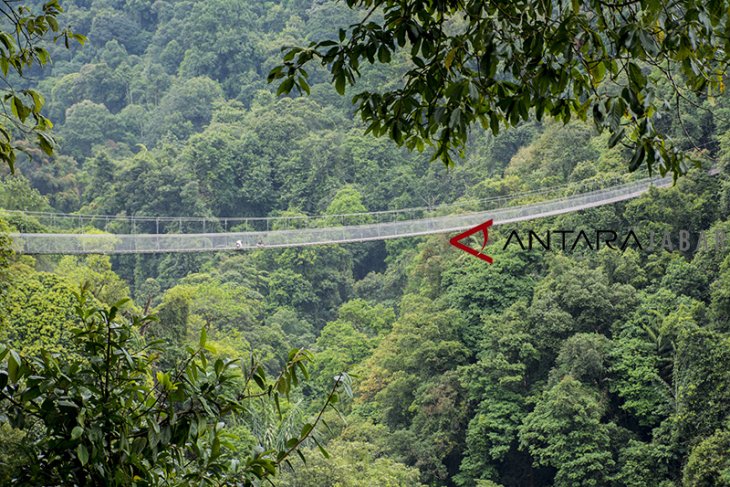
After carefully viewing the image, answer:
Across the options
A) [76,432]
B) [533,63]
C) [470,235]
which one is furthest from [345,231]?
[76,432]

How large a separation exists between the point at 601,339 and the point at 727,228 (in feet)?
6.74

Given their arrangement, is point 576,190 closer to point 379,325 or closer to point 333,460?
point 379,325

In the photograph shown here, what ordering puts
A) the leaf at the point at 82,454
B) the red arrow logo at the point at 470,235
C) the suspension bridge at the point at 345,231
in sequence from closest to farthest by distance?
1. the leaf at the point at 82,454
2. the suspension bridge at the point at 345,231
3. the red arrow logo at the point at 470,235

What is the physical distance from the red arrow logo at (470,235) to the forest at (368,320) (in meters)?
0.20

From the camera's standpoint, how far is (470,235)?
672 inches

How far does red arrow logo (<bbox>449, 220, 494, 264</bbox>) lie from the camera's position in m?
16.2

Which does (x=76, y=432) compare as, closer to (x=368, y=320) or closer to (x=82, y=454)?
(x=82, y=454)

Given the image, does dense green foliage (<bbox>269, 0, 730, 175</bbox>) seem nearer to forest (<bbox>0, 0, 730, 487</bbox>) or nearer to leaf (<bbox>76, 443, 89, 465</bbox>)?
forest (<bbox>0, 0, 730, 487</bbox>)

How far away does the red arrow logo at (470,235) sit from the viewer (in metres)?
16.2

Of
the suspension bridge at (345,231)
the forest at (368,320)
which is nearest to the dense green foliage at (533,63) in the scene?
the forest at (368,320)

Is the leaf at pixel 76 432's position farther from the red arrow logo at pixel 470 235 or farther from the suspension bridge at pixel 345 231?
the red arrow logo at pixel 470 235

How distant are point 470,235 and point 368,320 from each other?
2982mm

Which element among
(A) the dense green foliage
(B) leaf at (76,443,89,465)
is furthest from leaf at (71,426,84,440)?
(A) the dense green foliage

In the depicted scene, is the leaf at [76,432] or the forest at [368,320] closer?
the leaf at [76,432]
